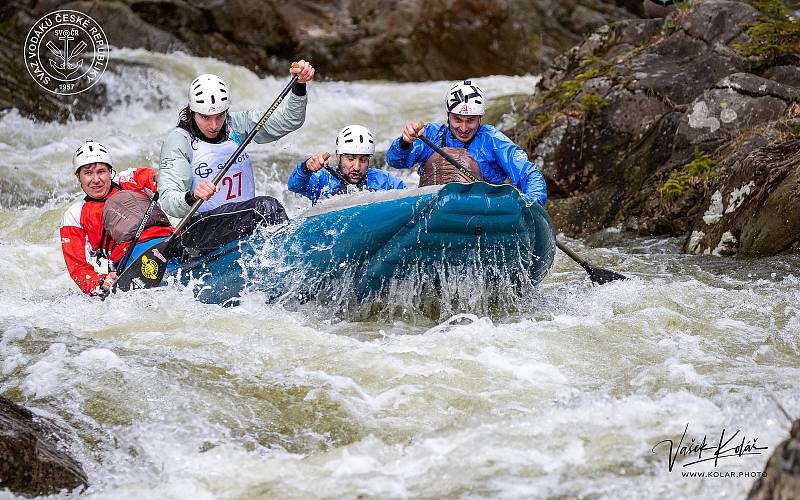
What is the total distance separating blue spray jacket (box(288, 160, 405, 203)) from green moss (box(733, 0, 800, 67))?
4658 millimetres

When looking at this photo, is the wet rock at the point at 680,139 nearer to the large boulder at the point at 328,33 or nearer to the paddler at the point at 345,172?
the paddler at the point at 345,172

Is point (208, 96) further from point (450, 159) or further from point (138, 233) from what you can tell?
point (450, 159)

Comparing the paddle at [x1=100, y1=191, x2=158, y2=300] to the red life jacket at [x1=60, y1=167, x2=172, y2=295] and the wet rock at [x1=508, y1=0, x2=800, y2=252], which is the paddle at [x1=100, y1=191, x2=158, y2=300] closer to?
the red life jacket at [x1=60, y1=167, x2=172, y2=295]

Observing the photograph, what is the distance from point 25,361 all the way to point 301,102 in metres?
2.75

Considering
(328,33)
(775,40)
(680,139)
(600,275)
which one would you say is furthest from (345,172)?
(328,33)

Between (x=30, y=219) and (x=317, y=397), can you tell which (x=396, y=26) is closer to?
(x=30, y=219)

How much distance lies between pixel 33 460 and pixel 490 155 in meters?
4.18

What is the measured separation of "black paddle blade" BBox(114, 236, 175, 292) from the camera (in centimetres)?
653

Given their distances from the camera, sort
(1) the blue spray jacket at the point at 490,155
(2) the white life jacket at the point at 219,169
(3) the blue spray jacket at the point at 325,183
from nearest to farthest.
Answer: (2) the white life jacket at the point at 219,169
(1) the blue spray jacket at the point at 490,155
(3) the blue spray jacket at the point at 325,183

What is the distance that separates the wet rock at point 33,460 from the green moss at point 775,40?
26.9ft

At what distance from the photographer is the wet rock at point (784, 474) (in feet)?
9.12

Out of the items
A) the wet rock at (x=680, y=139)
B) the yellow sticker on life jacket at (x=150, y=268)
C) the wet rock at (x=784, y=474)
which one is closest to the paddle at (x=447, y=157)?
the yellow sticker on life jacket at (x=150, y=268)

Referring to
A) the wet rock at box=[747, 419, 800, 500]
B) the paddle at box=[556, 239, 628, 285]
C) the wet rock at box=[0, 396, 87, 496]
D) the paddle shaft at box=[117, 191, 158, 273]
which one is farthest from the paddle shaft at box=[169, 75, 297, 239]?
the wet rock at box=[747, 419, 800, 500]

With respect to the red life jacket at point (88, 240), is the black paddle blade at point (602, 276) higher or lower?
lower
